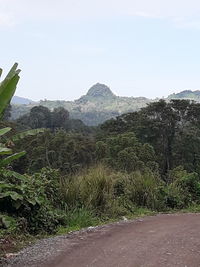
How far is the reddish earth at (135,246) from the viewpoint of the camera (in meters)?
4.76

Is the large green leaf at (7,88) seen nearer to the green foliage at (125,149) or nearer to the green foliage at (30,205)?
the green foliage at (30,205)

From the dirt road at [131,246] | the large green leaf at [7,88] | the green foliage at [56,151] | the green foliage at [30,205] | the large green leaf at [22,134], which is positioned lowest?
the green foliage at [56,151]

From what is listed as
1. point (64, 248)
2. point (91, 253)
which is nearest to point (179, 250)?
point (91, 253)

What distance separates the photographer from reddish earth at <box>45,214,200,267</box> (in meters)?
4.76

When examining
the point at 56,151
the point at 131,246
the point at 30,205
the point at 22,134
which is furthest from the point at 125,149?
the point at 22,134

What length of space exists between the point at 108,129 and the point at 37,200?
122ft

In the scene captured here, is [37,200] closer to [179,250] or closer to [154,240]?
[154,240]

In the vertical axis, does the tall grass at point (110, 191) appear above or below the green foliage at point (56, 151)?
above

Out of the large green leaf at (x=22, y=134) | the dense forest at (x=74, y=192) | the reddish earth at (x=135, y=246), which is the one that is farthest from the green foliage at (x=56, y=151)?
the large green leaf at (x=22, y=134)

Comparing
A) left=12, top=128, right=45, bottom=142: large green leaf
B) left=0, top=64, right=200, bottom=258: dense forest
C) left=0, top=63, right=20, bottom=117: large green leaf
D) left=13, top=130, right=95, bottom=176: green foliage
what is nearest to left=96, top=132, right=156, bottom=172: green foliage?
left=13, top=130, right=95, bottom=176: green foliage

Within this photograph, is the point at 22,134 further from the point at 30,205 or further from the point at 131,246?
the point at 131,246

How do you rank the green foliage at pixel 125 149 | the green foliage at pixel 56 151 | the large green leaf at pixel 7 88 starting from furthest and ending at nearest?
the green foliage at pixel 56 151 < the green foliage at pixel 125 149 < the large green leaf at pixel 7 88

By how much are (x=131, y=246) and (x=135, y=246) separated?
0.05 metres

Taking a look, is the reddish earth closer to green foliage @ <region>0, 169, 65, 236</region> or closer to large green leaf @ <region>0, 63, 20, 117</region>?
green foliage @ <region>0, 169, 65, 236</region>
